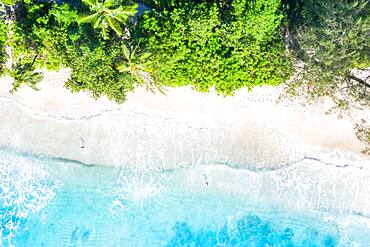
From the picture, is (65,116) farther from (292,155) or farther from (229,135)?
(292,155)

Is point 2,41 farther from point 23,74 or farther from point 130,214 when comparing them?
point 130,214

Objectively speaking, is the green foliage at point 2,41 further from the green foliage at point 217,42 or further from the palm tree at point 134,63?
the green foliage at point 217,42

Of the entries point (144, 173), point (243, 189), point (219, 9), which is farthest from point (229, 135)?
point (219, 9)

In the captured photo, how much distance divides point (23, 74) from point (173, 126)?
708 cm

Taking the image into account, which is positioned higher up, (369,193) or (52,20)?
(52,20)

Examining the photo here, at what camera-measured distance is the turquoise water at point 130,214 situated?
832 inches

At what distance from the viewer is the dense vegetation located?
55.0 feet

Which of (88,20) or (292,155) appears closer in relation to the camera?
(88,20)

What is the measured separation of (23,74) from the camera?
62.2ft

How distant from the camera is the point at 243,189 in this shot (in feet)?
69.1

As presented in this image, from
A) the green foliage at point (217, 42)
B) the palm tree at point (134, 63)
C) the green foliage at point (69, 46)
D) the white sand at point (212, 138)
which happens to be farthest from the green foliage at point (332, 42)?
the green foliage at point (69, 46)

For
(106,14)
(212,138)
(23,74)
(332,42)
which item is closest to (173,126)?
(212,138)

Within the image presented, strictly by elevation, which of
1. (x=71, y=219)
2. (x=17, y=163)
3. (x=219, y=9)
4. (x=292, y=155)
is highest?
(x=219, y=9)

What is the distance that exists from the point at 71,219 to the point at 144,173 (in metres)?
4.29
